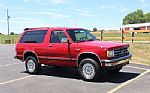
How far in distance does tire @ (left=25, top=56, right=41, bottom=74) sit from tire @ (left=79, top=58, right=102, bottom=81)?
246cm

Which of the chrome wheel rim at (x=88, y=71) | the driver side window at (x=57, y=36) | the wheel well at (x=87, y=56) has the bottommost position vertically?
the chrome wheel rim at (x=88, y=71)

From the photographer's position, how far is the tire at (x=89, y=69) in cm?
991

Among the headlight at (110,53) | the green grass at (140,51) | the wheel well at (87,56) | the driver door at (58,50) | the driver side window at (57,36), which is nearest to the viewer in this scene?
the headlight at (110,53)

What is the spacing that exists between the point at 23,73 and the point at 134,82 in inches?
197

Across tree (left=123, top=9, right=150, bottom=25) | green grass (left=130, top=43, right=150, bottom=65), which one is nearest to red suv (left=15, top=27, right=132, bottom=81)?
green grass (left=130, top=43, right=150, bottom=65)

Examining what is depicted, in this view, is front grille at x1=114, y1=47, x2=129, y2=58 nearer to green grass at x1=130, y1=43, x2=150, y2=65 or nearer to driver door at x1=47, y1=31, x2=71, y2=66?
driver door at x1=47, y1=31, x2=71, y2=66

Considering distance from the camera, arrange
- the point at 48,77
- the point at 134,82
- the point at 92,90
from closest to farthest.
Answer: the point at 92,90 → the point at 134,82 → the point at 48,77

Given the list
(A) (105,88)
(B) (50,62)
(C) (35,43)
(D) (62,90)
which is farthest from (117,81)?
(C) (35,43)

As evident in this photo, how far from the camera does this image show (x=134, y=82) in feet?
31.6

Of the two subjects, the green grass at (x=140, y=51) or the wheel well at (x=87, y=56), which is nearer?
the wheel well at (x=87, y=56)

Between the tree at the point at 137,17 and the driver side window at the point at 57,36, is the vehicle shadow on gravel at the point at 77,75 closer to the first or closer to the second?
the driver side window at the point at 57,36

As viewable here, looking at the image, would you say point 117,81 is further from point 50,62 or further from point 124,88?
point 50,62

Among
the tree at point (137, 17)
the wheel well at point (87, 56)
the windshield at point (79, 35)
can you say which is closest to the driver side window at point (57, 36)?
the windshield at point (79, 35)

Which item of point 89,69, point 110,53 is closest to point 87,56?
point 89,69
